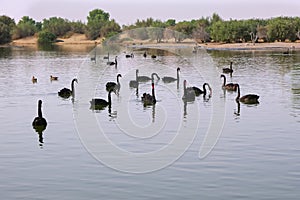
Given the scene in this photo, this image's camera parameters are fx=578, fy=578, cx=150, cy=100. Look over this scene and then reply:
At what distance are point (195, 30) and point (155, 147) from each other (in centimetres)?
13090

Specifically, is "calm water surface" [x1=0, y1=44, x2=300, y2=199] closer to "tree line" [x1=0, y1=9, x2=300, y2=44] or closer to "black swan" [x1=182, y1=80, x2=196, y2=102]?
"black swan" [x1=182, y1=80, x2=196, y2=102]

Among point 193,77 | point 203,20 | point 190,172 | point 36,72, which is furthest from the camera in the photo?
point 203,20

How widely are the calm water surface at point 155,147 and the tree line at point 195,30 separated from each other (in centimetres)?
9130

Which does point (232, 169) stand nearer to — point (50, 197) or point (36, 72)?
point (50, 197)

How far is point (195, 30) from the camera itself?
150 meters

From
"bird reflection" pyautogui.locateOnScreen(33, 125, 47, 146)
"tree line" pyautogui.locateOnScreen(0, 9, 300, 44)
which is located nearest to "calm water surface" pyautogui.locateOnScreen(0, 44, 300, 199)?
"bird reflection" pyautogui.locateOnScreen(33, 125, 47, 146)

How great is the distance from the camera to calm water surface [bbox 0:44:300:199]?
621 inches

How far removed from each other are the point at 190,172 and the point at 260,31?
387 feet

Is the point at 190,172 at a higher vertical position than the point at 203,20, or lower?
lower

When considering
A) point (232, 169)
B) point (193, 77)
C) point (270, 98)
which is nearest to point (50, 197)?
point (232, 169)

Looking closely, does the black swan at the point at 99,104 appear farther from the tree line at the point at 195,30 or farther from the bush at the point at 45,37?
the bush at the point at 45,37

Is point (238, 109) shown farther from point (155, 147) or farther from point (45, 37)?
point (45, 37)

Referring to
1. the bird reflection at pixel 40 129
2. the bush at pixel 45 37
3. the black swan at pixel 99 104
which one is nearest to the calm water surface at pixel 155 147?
the bird reflection at pixel 40 129

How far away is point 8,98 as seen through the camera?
35.4m
